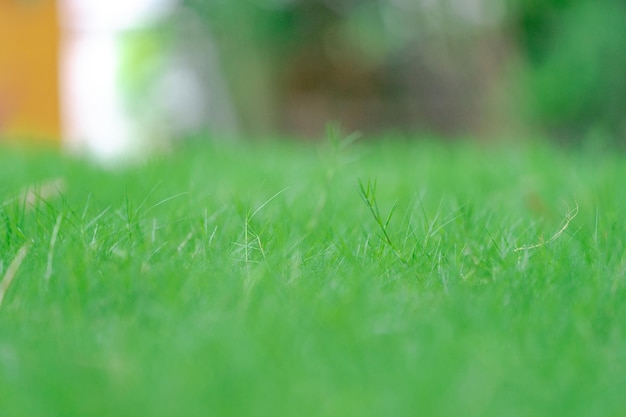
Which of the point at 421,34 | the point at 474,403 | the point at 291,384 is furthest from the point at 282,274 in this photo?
the point at 421,34

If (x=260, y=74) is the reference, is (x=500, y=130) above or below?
below

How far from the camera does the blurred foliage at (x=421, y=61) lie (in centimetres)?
936

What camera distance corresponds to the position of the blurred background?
370 inches

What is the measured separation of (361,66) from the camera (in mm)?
12516

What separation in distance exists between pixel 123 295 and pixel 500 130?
867cm

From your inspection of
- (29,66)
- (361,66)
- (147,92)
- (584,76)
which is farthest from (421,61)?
(147,92)

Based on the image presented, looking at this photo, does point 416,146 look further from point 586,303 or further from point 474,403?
point 474,403

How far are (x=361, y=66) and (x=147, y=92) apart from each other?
8689 millimetres

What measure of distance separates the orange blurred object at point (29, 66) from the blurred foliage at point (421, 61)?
216 cm

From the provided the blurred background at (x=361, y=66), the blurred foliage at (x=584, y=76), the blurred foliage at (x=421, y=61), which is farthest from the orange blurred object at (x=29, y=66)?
the blurred foliage at (x=584, y=76)

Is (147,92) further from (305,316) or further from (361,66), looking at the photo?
(305,316)

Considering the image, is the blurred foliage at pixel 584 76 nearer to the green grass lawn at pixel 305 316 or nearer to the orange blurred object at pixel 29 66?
the orange blurred object at pixel 29 66

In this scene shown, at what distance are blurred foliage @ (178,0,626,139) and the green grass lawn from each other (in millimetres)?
6632

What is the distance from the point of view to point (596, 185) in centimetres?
337
